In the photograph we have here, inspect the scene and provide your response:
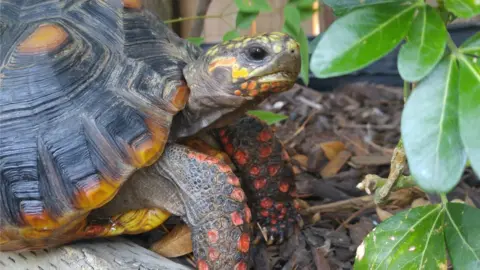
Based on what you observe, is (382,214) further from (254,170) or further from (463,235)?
(463,235)

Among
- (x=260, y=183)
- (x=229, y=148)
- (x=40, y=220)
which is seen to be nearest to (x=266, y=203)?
(x=260, y=183)

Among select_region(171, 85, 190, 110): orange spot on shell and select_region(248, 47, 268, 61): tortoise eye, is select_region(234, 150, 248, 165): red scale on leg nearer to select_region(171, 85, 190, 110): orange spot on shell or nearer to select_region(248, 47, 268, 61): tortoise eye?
select_region(171, 85, 190, 110): orange spot on shell

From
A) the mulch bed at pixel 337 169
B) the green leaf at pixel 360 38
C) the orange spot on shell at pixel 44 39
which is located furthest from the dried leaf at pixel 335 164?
the green leaf at pixel 360 38

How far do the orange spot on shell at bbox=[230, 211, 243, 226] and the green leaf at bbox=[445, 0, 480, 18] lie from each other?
58 centimetres

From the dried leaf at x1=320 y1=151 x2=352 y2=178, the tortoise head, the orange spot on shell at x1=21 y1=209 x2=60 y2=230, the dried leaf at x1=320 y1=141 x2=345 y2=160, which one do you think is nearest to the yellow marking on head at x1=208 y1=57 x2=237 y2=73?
the tortoise head

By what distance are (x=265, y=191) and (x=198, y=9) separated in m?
0.93

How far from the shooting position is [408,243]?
957 millimetres

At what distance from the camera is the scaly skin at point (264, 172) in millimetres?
1466

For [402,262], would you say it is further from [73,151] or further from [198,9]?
[198,9]

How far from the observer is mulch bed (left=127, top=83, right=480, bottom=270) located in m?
1.45

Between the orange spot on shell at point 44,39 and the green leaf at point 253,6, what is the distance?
0.59m

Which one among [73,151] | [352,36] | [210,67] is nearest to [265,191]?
[210,67]

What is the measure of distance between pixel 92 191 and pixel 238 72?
Result: 1.28 feet

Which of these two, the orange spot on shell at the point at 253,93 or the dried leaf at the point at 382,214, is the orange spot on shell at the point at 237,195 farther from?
the dried leaf at the point at 382,214
